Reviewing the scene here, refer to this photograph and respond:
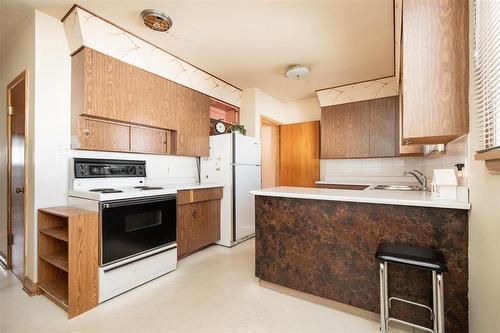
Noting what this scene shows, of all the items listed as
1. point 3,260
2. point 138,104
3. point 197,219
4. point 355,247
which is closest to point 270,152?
point 197,219

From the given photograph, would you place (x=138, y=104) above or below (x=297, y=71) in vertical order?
below

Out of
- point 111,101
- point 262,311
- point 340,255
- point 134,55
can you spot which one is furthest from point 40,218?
point 340,255

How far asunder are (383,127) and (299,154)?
4.75ft

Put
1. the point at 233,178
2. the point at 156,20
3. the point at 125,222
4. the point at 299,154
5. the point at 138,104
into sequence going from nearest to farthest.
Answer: the point at 125,222 → the point at 156,20 → the point at 138,104 → the point at 233,178 → the point at 299,154

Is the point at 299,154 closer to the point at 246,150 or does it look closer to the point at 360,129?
the point at 360,129

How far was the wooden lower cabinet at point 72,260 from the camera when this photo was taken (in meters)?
1.80

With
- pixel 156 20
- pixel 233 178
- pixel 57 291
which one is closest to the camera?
pixel 57 291

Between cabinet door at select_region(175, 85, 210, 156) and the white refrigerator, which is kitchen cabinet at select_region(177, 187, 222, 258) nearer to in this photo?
the white refrigerator

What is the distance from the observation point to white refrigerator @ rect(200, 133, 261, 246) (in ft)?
11.1

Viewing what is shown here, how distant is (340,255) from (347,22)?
86.3 inches

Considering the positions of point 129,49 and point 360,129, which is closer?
point 129,49

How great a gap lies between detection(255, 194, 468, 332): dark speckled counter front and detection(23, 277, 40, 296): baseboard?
199 cm

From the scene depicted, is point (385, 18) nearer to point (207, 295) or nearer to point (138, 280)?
point (207, 295)

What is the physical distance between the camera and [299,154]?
448cm
